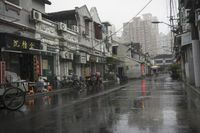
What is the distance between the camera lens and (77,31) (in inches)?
1521

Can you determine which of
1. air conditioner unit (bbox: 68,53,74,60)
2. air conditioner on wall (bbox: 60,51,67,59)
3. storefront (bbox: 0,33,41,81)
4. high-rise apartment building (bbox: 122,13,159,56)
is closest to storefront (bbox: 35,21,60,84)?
air conditioner on wall (bbox: 60,51,67,59)

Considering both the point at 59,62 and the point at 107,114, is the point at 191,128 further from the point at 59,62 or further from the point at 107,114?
the point at 59,62

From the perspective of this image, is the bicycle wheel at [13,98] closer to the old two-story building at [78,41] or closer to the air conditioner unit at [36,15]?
the air conditioner unit at [36,15]

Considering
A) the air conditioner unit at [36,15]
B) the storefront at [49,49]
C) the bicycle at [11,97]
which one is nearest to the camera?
the bicycle at [11,97]

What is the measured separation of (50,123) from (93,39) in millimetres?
38462

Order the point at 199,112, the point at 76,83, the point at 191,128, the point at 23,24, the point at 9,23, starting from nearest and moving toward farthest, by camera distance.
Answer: the point at 191,128 < the point at 199,112 < the point at 9,23 < the point at 23,24 < the point at 76,83

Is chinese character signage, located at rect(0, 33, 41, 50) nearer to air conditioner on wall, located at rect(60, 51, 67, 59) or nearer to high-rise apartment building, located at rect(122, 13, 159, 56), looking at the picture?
air conditioner on wall, located at rect(60, 51, 67, 59)

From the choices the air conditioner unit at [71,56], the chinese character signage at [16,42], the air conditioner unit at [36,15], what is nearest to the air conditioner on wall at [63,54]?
the air conditioner unit at [71,56]

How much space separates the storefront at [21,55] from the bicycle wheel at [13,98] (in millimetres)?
8238

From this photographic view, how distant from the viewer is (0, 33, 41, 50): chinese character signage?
20797 mm

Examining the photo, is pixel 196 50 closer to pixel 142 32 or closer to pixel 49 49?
pixel 49 49

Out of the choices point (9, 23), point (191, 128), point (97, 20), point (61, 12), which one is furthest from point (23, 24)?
point (97, 20)

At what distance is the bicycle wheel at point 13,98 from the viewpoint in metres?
13.1

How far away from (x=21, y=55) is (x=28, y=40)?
1468mm
